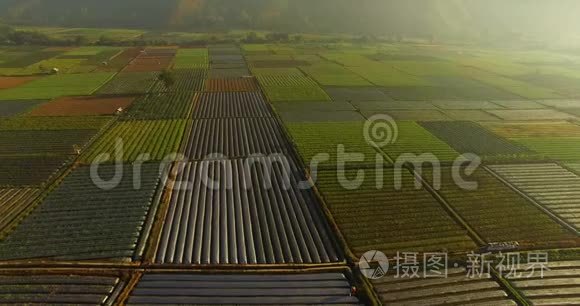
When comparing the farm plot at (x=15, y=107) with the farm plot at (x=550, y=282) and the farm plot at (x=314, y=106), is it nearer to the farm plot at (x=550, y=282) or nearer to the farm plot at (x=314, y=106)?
the farm plot at (x=314, y=106)

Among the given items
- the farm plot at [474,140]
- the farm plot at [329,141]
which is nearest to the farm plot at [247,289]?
the farm plot at [329,141]

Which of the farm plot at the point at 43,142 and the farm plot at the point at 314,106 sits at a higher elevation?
the farm plot at the point at 314,106

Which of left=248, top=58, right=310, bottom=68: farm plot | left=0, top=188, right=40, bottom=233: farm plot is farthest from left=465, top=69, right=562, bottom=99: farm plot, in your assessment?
left=0, top=188, right=40, bottom=233: farm plot

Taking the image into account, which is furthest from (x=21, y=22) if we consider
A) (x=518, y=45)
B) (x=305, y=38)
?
(x=518, y=45)

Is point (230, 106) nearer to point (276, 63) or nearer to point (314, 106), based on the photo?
point (314, 106)

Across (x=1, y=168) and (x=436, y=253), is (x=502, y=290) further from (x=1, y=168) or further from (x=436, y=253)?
(x=1, y=168)

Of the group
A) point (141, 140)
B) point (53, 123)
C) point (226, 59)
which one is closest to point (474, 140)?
point (141, 140)

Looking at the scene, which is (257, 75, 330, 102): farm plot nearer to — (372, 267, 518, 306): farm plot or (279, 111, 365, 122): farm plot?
(279, 111, 365, 122): farm plot
